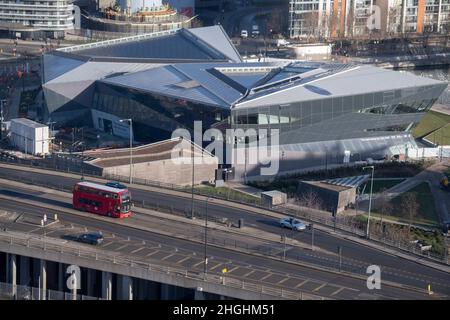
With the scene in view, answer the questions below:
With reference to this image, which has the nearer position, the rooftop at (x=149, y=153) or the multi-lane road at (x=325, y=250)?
the multi-lane road at (x=325, y=250)

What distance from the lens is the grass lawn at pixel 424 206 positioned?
52.8 meters

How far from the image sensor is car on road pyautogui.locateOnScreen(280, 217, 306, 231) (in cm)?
4475

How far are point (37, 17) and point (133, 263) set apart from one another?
7019 centimetres

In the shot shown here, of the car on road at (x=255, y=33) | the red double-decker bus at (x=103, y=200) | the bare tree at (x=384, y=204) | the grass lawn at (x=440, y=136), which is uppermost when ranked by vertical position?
the car on road at (x=255, y=33)

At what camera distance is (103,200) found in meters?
45.3

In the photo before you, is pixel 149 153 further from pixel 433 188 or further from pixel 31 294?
pixel 31 294

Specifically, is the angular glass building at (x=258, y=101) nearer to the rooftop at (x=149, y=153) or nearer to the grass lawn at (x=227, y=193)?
the rooftop at (x=149, y=153)

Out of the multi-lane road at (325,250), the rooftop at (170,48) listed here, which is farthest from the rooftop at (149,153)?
the rooftop at (170,48)

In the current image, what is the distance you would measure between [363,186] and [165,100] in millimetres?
12792

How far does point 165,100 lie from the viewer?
64.2 m

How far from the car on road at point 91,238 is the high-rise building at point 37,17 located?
6610 centimetres

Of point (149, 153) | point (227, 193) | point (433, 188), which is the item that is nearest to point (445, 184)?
point (433, 188)
